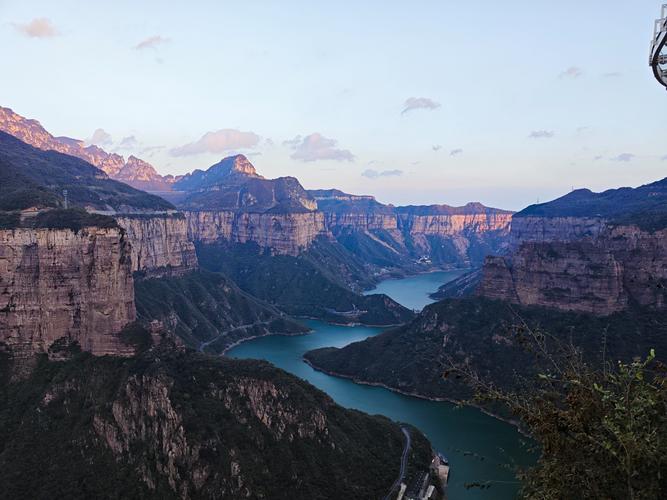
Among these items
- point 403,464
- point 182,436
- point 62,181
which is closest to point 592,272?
point 403,464

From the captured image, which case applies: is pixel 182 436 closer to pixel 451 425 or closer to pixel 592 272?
pixel 451 425

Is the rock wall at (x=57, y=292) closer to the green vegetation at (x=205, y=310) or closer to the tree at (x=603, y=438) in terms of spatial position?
the green vegetation at (x=205, y=310)

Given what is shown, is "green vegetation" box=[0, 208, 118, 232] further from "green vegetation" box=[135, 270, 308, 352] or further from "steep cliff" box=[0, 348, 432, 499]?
"green vegetation" box=[135, 270, 308, 352]

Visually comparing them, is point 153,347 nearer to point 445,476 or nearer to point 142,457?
point 142,457

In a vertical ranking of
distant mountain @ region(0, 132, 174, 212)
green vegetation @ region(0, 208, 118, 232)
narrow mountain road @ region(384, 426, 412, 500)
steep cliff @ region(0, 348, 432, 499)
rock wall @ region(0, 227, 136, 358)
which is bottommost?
narrow mountain road @ region(384, 426, 412, 500)

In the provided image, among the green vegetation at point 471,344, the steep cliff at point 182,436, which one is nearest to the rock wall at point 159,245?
the green vegetation at point 471,344

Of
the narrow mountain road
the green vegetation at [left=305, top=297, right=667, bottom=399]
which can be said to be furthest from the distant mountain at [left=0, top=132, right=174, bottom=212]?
the green vegetation at [left=305, top=297, right=667, bottom=399]
